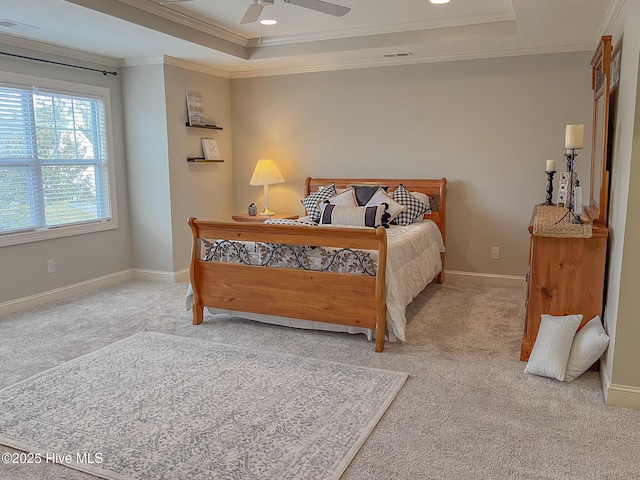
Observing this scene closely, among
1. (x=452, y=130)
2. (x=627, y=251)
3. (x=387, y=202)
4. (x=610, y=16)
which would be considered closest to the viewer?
(x=627, y=251)

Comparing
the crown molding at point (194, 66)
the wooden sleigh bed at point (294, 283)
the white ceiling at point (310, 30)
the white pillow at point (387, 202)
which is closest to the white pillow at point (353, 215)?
the white pillow at point (387, 202)

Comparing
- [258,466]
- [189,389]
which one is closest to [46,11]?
[189,389]

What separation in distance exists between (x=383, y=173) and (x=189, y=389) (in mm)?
→ 3455

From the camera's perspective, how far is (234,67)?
231 inches

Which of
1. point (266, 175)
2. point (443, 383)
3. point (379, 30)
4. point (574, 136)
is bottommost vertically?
point (443, 383)

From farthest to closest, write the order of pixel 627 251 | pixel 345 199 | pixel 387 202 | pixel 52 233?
pixel 345 199
pixel 387 202
pixel 52 233
pixel 627 251

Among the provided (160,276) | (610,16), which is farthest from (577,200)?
(160,276)

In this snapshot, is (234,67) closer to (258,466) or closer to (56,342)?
(56,342)

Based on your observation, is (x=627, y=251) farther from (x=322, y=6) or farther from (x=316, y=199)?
(x=316, y=199)

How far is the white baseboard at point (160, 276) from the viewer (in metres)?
5.59

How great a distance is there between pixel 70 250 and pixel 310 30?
3121mm

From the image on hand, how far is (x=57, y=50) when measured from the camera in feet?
15.5

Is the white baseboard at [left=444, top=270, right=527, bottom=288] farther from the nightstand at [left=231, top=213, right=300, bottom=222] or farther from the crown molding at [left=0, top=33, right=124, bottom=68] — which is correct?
the crown molding at [left=0, top=33, right=124, bottom=68]

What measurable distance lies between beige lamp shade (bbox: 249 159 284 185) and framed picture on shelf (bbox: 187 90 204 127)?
781 mm
